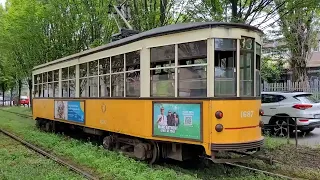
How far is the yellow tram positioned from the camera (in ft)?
20.7

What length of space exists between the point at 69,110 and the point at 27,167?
4197 millimetres

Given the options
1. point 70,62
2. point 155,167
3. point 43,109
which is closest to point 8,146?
point 70,62

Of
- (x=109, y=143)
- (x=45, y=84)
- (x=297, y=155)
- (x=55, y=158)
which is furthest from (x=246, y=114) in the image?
(x=45, y=84)

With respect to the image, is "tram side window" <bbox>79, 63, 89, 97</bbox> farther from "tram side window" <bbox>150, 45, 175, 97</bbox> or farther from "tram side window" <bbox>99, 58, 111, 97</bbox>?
"tram side window" <bbox>150, 45, 175, 97</bbox>

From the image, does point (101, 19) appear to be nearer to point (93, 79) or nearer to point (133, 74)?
point (93, 79)

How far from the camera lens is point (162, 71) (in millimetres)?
7109

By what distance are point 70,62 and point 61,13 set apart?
26.6 ft

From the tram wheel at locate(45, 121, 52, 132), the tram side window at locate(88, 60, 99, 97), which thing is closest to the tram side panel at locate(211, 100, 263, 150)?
the tram side window at locate(88, 60, 99, 97)

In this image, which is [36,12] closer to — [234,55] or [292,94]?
[292,94]

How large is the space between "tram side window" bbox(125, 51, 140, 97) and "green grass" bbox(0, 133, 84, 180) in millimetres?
2118

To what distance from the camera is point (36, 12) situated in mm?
18781

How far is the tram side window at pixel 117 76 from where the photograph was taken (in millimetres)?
8234

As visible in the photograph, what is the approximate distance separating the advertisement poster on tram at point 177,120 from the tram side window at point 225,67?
0.52 m

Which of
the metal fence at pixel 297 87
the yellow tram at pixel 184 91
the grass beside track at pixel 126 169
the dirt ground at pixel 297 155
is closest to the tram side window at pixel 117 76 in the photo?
the yellow tram at pixel 184 91
